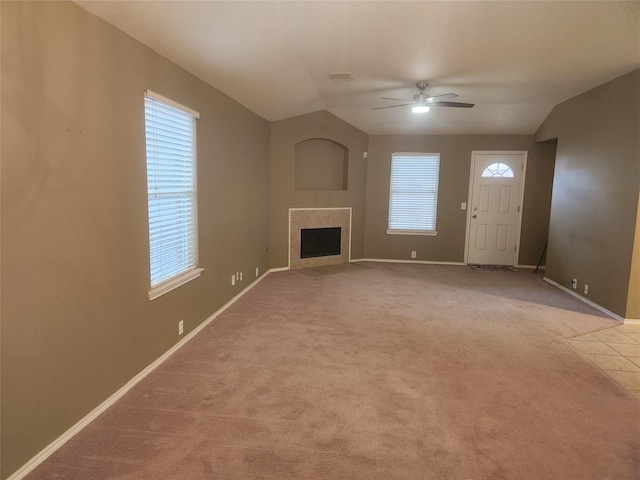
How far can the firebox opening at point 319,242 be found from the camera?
6.70 metres

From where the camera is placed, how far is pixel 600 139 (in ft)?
15.2

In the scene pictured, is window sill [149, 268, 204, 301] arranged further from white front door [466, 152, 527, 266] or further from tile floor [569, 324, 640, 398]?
white front door [466, 152, 527, 266]

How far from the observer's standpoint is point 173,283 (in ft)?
10.5

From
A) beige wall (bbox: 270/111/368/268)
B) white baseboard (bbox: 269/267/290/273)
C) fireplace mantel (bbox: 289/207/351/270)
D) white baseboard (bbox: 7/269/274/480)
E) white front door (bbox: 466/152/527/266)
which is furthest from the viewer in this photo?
white front door (bbox: 466/152/527/266)

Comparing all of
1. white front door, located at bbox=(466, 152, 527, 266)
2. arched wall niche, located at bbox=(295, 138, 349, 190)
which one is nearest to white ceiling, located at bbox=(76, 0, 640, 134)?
arched wall niche, located at bbox=(295, 138, 349, 190)

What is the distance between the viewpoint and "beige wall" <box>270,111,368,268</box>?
20.2 ft

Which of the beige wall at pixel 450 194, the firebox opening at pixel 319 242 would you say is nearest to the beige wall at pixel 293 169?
the firebox opening at pixel 319 242

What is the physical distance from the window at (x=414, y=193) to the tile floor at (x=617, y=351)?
12.2 ft

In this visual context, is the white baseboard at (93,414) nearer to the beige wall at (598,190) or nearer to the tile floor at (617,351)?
the tile floor at (617,351)

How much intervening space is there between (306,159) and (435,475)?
566 cm

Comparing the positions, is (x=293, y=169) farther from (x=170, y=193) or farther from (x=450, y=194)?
(x=170, y=193)

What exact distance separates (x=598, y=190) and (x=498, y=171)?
8.15 ft

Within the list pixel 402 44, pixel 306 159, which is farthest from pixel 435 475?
pixel 306 159

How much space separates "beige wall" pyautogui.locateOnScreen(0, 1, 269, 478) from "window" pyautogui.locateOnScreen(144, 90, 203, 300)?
0.38 feet
